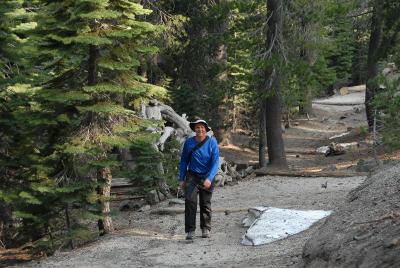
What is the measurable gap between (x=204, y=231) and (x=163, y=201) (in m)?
5.47

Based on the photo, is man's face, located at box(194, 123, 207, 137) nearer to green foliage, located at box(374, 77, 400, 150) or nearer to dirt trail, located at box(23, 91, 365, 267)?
dirt trail, located at box(23, 91, 365, 267)

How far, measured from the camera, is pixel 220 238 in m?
10.1

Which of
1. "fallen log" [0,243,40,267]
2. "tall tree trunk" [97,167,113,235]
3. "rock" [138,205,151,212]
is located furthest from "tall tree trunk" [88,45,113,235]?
"rock" [138,205,151,212]

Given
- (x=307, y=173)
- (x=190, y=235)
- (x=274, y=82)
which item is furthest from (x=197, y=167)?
(x=274, y=82)

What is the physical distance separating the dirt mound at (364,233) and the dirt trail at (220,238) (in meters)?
0.71

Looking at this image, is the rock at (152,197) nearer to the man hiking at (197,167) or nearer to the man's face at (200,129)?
the man hiking at (197,167)

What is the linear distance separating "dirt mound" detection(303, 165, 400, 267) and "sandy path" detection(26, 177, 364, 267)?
0.74m

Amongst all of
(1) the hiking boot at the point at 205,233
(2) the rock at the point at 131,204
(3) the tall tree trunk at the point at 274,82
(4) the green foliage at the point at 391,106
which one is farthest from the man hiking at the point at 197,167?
(3) the tall tree trunk at the point at 274,82

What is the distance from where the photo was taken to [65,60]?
11.8m

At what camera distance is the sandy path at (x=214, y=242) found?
8.23 m

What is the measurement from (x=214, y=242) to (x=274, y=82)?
9.55m

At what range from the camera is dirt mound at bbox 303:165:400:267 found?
4984 millimetres

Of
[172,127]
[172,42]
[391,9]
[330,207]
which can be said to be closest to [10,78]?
[172,127]

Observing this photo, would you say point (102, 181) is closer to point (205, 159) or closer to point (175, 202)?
point (205, 159)
